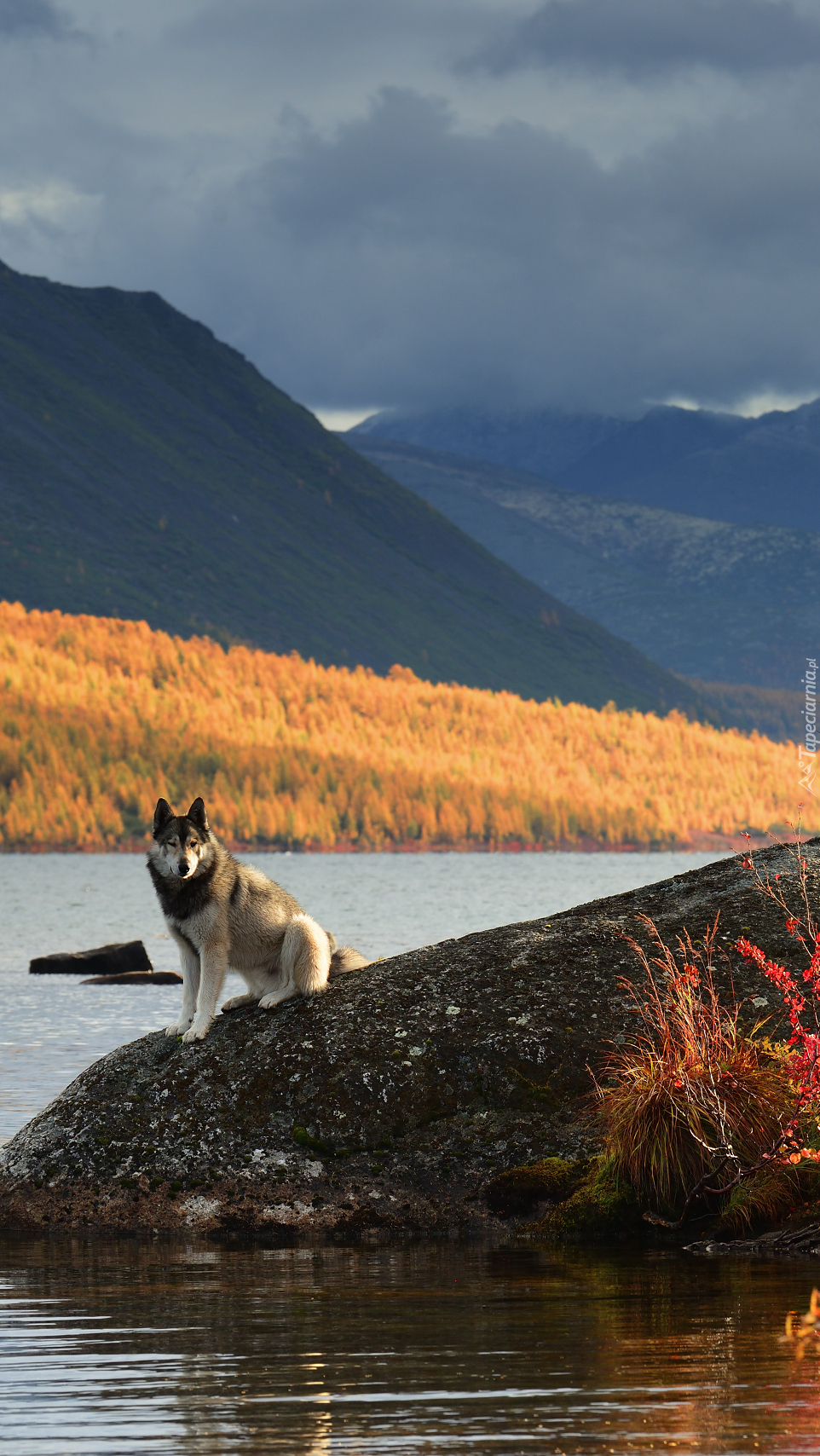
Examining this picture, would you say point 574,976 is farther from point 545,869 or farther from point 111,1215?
point 545,869

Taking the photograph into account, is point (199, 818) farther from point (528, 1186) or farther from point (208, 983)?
point (528, 1186)

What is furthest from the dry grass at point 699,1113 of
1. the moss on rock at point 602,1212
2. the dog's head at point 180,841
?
the dog's head at point 180,841

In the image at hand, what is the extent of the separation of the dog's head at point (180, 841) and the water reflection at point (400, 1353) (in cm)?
321

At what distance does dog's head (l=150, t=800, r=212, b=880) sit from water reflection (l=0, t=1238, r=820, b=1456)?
126 inches

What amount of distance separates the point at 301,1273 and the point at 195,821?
4.14m

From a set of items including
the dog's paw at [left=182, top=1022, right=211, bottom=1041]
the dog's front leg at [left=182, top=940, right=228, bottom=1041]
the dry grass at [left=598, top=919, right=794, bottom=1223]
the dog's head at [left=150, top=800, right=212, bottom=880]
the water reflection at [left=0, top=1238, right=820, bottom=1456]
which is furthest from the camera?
the dog's paw at [left=182, top=1022, right=211, bottom=1041]

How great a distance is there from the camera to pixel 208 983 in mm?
15391

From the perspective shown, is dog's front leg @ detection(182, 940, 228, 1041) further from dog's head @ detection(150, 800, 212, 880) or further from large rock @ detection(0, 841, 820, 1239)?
dog's head @ detection(150, 800, 212, 880)

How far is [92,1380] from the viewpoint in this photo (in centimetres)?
971

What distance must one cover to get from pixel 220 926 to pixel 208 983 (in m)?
0.69

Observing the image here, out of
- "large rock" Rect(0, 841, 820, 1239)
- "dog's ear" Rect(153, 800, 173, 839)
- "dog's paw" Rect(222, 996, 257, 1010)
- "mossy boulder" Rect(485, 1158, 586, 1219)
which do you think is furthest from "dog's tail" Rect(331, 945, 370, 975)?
"mossy boulder" Rect(485, 1158, 586, 1219)

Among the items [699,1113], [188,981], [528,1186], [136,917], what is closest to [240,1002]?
[188,981]

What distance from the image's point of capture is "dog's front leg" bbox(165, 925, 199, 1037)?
50.4 feet

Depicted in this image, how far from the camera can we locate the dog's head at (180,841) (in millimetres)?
14664
